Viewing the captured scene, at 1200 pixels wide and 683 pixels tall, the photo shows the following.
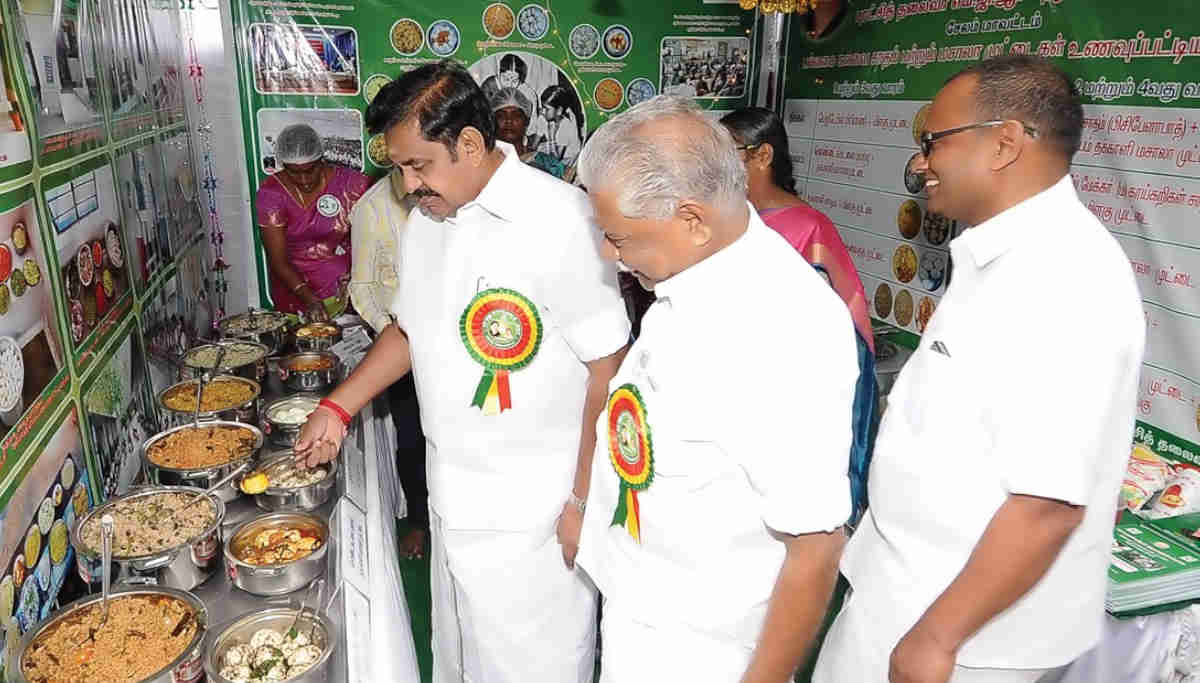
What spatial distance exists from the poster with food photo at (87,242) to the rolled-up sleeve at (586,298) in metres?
0.98

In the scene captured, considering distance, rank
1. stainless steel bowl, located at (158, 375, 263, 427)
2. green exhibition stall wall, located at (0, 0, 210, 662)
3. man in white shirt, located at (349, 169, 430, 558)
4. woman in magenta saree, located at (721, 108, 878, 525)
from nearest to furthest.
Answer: green exhibition stall wall, located at (0, 0, 210, 662)
stainless steel bowl, located at (158, 375, 263, 427)
woman in magenta saree, located at (721, 108, 878, 525)
man in white shirt, located at (349, 169, 430, 558)

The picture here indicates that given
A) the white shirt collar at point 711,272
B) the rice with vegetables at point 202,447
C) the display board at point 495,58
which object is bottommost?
the rice with vegetables at point 202,447

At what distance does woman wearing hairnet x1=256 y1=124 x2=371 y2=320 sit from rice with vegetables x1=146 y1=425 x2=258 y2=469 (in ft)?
4.53

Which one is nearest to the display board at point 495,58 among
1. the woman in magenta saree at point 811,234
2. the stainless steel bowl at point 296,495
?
the woman in magenta saree at point 811,234

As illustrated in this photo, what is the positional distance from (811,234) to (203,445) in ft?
5.80

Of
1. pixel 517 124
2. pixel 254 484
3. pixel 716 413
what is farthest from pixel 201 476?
pixel 517 124

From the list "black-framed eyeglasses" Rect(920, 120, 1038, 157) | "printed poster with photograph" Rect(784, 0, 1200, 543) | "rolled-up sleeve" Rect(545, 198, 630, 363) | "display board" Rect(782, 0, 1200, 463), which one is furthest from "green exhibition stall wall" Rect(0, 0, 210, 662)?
"display board" Rect(782, 0, 1200, 463)

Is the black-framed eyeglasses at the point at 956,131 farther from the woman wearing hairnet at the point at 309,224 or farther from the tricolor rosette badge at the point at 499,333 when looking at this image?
the woman wearing hairnet at the point at 309,224

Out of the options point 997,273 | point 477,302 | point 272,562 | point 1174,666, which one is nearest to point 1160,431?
point 1174,666

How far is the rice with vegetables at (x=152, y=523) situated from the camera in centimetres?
134

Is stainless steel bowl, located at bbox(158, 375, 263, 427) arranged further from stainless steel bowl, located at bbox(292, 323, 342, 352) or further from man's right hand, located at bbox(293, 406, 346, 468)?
stainless steel bowl, located at bbox(292, 323, 342, 352)

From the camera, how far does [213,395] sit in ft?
6.68

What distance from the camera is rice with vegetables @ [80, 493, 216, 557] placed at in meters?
1.34

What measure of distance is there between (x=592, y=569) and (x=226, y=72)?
3180 millimetres
